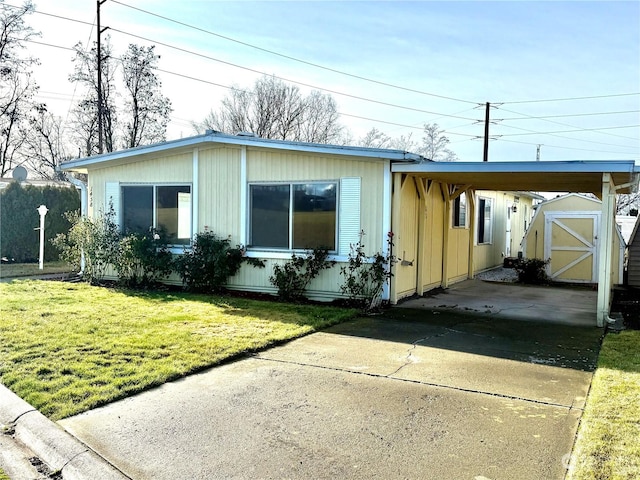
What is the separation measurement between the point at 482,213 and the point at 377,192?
7408 millimetres

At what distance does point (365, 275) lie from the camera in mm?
8898

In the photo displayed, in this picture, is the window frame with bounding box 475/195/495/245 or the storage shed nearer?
the storage shed

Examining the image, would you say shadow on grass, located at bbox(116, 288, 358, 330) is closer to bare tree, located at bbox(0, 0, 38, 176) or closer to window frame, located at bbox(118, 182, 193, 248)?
window frame, located at bbox(118, 182, 193, 248)

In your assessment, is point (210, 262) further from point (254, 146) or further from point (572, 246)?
point (572, 246)

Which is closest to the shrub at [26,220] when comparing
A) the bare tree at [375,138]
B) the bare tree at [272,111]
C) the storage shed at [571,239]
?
the storage shed at [571,239]

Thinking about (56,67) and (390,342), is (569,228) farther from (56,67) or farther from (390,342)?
(56,67)

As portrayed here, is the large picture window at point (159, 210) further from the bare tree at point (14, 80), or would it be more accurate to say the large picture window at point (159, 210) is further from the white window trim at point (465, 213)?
the bare tree at point (14, 80)

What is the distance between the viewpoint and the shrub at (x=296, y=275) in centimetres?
938

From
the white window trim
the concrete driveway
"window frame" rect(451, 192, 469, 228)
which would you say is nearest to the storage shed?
the white window trim

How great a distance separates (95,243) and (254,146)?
4.19 metres

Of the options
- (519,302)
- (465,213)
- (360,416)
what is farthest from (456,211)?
(360,416)

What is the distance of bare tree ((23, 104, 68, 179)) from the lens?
87.2 ft

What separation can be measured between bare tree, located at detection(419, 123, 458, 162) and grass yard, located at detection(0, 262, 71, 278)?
83.2 ft

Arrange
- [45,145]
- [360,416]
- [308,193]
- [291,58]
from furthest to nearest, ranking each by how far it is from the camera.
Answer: [45,145], [291,58], [308,193], [360,416]
